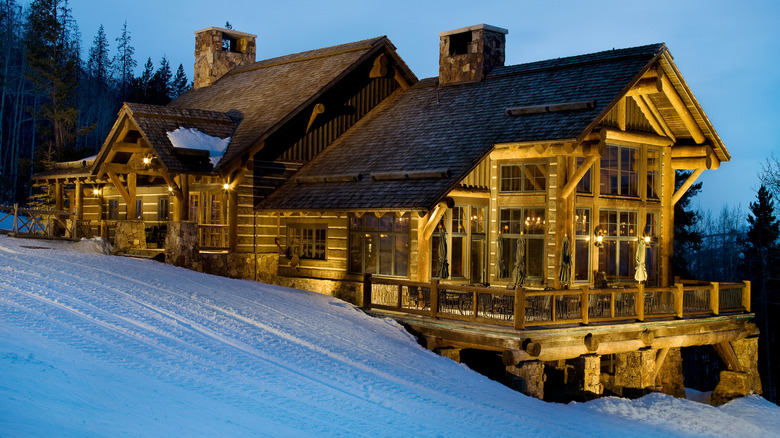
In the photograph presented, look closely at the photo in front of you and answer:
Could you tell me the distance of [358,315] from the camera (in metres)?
19.9

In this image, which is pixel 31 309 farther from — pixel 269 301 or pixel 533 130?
pixel 533 130

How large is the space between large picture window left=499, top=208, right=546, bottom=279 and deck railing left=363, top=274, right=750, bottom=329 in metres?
2.49

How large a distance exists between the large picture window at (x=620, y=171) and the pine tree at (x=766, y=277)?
2706cm

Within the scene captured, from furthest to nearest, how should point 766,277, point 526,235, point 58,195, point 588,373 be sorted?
point 766,277 → point 58,195 → point 526,235 → point 588,373

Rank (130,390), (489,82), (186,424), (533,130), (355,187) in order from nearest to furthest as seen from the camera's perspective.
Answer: (186,424), (130,390), (533,130), (355,187), (489,82)

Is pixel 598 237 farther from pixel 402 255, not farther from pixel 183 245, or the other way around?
pixel 183 245

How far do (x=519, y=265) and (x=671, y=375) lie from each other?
6513 mm

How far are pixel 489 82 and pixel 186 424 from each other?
17.8m

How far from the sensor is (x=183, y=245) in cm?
2411

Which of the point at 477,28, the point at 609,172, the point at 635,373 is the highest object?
the point at 477,28

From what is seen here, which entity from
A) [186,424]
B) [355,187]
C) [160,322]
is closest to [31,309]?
[160,322]

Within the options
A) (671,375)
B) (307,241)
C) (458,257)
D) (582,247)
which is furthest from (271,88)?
(671,375)

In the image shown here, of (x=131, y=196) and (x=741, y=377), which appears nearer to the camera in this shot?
(x=741, y=377)

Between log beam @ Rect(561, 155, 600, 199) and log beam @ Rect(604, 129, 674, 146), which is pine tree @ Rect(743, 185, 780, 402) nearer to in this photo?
log beam @ Rect(604, 129, 674, 146)
